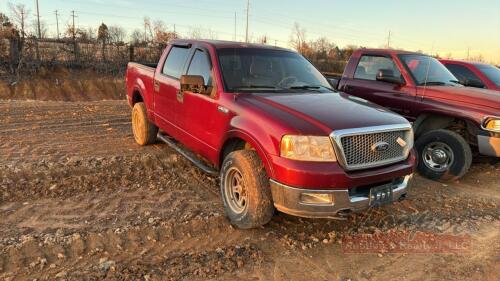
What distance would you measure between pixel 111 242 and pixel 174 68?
2.77 metres

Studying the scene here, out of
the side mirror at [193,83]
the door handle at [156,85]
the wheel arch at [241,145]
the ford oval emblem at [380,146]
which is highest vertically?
the side mirror at [193,83]

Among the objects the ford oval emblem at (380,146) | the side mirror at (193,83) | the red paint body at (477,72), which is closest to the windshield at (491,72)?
the red paint body at (477,72)

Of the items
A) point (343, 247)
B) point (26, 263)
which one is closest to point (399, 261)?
point (343, 247)

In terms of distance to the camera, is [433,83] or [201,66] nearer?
[201,66]

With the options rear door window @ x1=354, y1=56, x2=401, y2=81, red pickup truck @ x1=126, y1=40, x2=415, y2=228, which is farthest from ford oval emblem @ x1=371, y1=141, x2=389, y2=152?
rear door window @ x1=354, y1=56, x2=401, y2=81

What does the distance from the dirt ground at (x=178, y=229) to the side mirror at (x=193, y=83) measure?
127 cm

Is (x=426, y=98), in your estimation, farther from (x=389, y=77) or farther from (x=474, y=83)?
(x=474, y=83)

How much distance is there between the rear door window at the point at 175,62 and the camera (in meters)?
5.41

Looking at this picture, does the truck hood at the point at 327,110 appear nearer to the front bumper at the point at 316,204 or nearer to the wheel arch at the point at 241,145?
the wheel arch at the point at 241,145

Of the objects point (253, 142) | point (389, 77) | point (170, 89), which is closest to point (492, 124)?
point (389, 77)

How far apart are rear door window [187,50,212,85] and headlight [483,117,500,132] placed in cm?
394

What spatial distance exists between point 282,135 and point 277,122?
164 mm

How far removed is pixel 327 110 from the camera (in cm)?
386

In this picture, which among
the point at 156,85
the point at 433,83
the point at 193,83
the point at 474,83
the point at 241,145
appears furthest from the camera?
the point at 474,83
